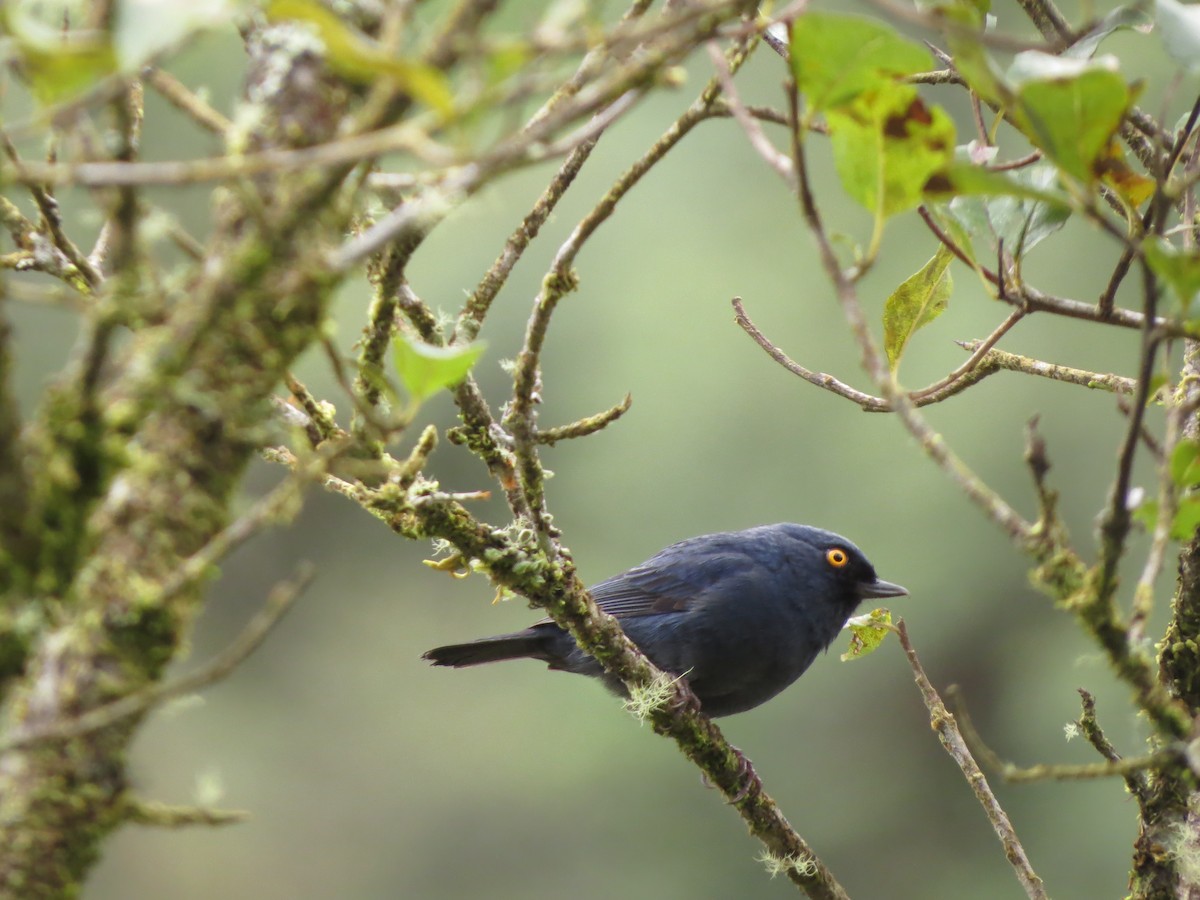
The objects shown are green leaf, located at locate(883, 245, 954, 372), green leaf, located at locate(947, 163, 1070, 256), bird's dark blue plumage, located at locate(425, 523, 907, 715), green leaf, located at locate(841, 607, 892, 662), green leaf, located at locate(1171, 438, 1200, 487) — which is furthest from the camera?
bird's dark blue plumage, located at locate(425, 523, 907, 715)

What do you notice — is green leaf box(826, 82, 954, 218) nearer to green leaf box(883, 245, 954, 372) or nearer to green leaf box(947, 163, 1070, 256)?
green leaf box(947, 163, 1070, 256)

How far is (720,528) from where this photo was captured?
1237cm

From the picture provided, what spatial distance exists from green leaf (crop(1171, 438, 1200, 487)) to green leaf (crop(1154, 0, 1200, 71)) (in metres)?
0.59

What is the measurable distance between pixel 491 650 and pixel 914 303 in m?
2.78

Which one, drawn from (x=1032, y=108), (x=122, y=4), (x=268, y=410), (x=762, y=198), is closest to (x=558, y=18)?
(x=122, y=4)

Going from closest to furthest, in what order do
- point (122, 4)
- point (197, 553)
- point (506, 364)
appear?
point (122, 4) < point (197, 553) < point (506, 364)

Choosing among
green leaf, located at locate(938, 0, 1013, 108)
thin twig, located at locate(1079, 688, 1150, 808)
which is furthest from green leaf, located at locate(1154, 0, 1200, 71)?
thin twig, located at locate(1079, 688, 1150, 808)

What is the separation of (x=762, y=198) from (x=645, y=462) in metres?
4.21

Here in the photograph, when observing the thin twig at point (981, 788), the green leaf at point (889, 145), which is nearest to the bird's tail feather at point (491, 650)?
the thin twig at point (981, 788)

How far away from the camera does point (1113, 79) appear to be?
1.61 metres

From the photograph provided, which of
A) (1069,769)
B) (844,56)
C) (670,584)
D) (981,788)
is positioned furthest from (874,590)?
(844,56)

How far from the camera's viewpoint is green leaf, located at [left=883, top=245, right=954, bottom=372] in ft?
8.97

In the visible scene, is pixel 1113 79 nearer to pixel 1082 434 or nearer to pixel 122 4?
pixel 122 4

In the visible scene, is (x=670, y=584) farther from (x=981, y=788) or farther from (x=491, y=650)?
(x=981, y=788)
